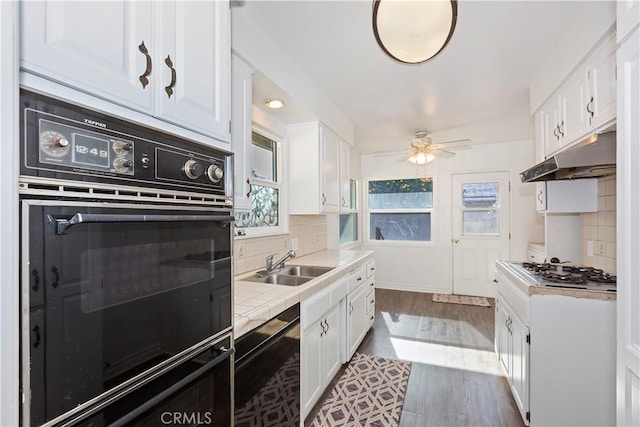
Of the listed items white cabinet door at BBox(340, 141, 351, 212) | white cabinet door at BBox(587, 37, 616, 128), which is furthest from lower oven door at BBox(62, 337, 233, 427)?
white cabinet door at BBox(340, 141, 351, 212)

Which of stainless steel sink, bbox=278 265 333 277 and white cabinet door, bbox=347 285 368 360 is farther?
white cabinet door, bbox=347 285 368 360

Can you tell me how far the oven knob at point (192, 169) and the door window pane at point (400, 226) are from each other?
4683mm

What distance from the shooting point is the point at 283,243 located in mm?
2816

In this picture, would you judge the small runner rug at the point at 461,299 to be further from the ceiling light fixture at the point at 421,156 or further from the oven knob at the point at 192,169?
the oven knob at the point at 192,169

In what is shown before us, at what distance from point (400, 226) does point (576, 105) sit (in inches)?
137

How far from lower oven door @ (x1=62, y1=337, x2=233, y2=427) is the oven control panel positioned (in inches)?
20.4

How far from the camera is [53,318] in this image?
23.1 inches

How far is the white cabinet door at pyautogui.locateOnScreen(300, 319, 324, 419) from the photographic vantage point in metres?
1.81

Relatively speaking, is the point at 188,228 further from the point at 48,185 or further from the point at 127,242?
the point at 48,185

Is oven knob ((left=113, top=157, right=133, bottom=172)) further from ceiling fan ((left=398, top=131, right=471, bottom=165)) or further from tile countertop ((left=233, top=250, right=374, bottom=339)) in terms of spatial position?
ceiling fan ((left=398, top=131, right=471, bottom=165))

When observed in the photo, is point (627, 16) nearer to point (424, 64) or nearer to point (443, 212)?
point (424, 64)

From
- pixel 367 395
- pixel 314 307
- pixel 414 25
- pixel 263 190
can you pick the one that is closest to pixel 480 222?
pixel 367 395

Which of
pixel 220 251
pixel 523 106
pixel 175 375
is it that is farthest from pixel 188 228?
pixel 523 106

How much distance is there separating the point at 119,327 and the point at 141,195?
12.8 inches
